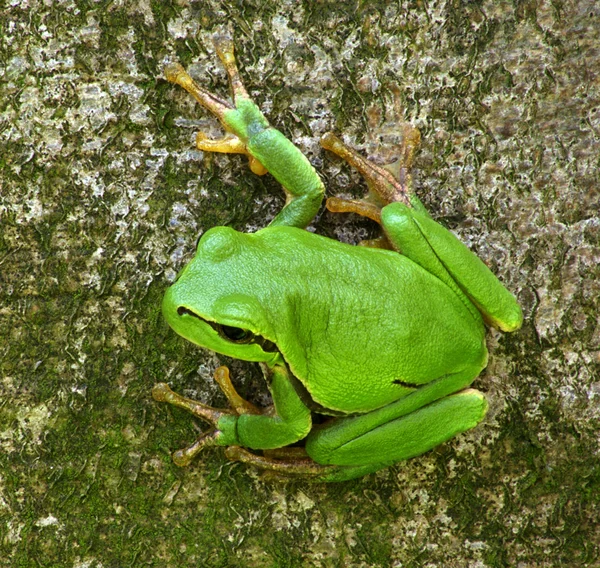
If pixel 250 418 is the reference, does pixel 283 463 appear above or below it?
below

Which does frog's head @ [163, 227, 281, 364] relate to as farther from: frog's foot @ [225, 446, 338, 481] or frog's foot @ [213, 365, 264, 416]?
frog's foot @ [225, 446, 338, 481]

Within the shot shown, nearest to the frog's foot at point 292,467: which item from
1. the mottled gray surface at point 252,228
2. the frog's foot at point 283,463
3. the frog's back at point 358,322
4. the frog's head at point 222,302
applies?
the frog's foot at point 283,463

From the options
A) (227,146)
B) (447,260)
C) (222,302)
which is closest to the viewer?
(222,302)

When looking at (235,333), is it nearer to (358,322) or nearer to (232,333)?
(232,333)

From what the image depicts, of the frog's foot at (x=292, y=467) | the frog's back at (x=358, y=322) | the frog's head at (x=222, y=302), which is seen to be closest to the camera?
the frog's head at (x=222, y=302)

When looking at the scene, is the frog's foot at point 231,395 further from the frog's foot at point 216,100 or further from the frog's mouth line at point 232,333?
the frog's foot at point 216,100

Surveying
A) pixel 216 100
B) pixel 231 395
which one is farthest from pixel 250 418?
pixel 216 100

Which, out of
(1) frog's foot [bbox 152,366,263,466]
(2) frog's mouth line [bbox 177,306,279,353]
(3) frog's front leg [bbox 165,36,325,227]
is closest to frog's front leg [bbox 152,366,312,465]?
(1) frog's foot [bbox 152,366,263,466]
